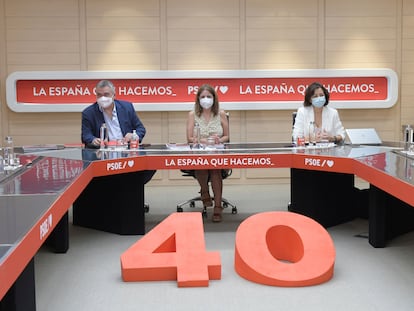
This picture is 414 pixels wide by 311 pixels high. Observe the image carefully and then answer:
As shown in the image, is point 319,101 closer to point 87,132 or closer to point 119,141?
point 119,141

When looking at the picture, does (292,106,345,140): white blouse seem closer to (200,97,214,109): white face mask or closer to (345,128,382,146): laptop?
(345,128,382,146): laptop

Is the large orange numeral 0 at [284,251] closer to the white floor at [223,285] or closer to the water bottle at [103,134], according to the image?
the white floor at [223,285]

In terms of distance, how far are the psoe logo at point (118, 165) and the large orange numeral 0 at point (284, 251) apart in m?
1.01

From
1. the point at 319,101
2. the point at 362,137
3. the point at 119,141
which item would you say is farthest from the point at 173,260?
the point at 362,137

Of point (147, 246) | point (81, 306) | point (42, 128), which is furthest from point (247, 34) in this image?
point (81, 306)

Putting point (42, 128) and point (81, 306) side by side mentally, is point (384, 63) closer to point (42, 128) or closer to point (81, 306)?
point (42, 128)

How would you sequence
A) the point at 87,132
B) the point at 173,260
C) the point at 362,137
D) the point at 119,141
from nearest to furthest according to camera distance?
the point at 173,260 → the point at 119,141 → the point at 87,132 → the point at 362,137

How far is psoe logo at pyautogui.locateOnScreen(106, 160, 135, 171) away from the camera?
367cm

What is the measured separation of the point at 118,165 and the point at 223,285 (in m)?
1.21

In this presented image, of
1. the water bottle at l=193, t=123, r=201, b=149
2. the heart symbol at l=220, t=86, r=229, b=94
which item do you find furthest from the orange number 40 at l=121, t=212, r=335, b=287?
the heart symbol at l=220, t=86, r=229, b=94

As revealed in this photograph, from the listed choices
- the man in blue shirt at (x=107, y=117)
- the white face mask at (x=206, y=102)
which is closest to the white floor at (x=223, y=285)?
the man in blue shirt at (x=107, y=117)

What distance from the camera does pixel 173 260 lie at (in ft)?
10.4

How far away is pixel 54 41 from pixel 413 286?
524 centimetres

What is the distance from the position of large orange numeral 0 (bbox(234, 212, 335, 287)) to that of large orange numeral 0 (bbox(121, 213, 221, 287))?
21cm
